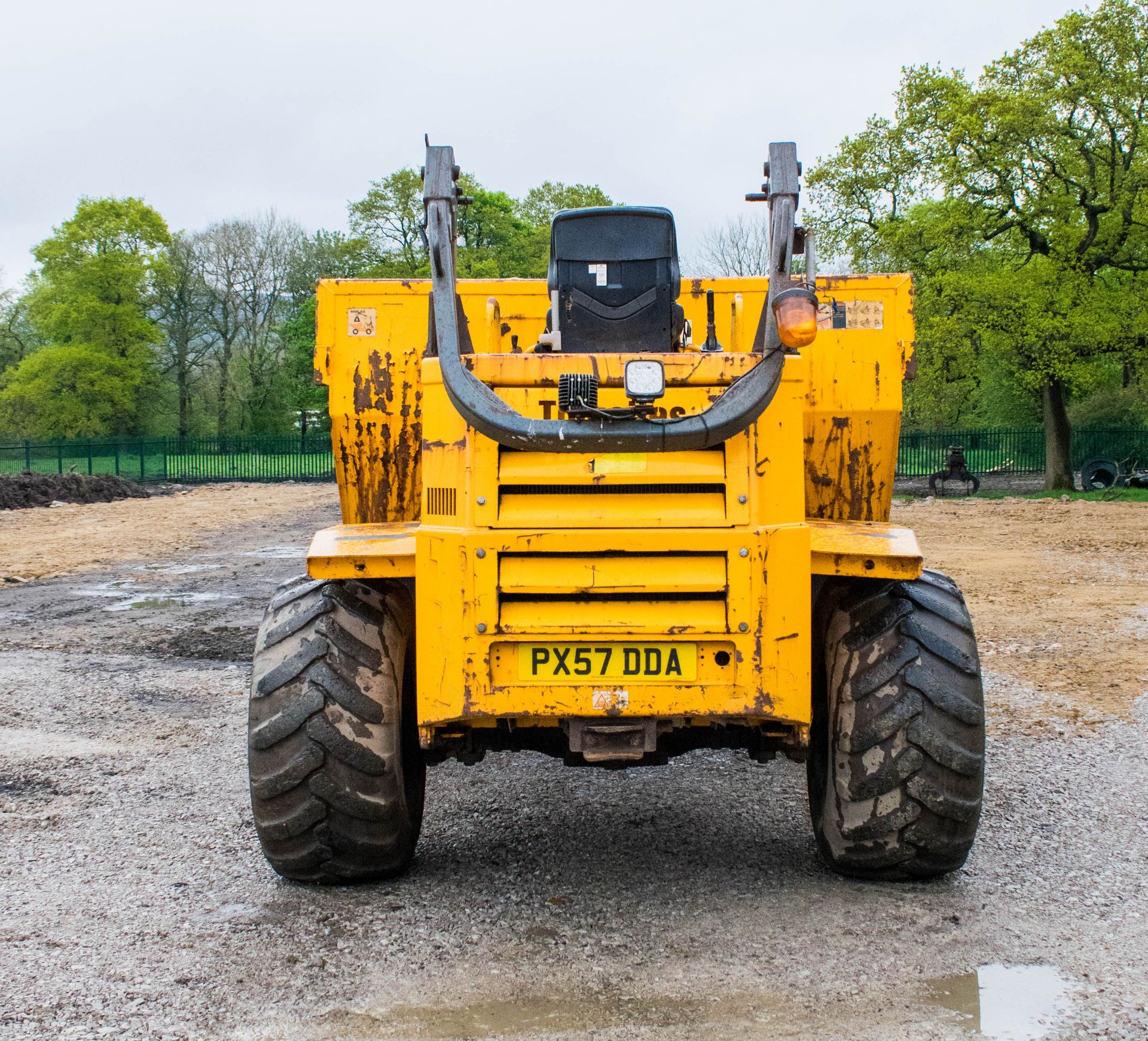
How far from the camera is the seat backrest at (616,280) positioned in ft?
15.7

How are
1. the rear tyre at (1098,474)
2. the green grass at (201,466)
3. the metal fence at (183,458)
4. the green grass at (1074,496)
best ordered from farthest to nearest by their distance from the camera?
1. the green grass at (201,466)
2. the metal fence at (183,458)
3. the rear tyre at (1098,474)
4. the green grass at (1074,496)

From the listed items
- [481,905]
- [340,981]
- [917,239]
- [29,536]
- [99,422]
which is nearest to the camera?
[340,981]

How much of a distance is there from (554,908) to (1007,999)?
1.58 metres

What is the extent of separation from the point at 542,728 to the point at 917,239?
30442 mm

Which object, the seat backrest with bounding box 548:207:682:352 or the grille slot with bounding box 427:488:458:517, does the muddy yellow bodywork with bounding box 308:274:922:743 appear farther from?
the seat backrest with bounding box 548:207:682:352

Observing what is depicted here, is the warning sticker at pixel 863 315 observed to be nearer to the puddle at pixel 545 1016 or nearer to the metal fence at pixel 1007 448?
the puddle at pixel 545 1016

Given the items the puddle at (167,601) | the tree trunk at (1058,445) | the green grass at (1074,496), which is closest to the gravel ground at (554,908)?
the puddle at (167,601)

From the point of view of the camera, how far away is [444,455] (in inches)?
161

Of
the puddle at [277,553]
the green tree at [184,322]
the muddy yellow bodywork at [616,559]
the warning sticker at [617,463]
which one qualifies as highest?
the green tree at [184,322]

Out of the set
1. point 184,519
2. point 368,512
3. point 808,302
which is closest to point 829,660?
point 808,302

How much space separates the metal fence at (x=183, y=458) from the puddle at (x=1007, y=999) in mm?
43444

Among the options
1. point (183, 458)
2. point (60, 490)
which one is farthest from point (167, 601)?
point (183, 458)

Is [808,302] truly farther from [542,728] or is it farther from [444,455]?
[542,728]

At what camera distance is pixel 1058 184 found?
30219mm
